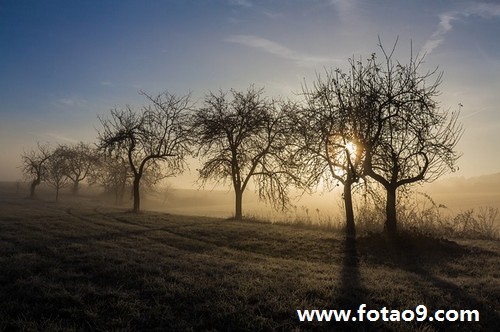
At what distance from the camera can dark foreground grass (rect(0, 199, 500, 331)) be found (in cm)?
625

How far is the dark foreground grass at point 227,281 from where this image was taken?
6.25 meters

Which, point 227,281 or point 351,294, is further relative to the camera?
point 227,281

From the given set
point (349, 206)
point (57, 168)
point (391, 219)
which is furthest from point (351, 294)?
point (57, 168)

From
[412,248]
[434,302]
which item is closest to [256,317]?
A: [434,302]

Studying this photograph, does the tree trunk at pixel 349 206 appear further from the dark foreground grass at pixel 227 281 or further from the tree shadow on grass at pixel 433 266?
the dark foreground grass at pixel 227 281

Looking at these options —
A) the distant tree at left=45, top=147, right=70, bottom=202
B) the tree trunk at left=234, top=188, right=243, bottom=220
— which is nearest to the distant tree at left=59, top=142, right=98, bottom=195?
the distant tree at left=45, top=147, right=70, bottom=202

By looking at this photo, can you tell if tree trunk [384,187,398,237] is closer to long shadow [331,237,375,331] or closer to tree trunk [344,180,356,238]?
tree trunk [344,180,356,238]

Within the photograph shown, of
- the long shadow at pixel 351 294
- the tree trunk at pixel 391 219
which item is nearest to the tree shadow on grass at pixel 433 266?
the tree trunk at pixel 391 219

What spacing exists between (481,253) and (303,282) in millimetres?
9123

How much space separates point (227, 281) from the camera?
8305 millimetres

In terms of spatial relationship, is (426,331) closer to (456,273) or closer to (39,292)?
(456,273)

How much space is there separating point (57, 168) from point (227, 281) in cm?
5734

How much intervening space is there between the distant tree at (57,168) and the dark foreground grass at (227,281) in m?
45.1

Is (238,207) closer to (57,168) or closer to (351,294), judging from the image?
(351,294)
